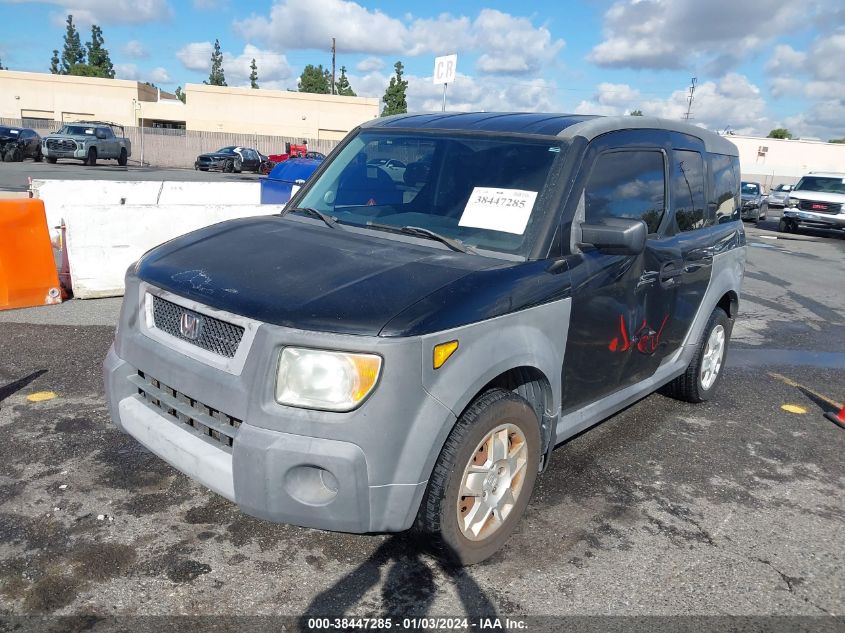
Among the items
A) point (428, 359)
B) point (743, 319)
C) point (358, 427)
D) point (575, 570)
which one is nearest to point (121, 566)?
point (358, 427)

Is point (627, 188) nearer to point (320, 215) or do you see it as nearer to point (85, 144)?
point (320, 215)

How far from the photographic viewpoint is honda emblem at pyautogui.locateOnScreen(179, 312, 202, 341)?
9.66 ft

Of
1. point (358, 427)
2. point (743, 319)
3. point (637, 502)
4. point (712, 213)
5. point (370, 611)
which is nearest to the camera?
point (358, 427)

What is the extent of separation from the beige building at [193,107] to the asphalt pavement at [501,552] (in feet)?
175

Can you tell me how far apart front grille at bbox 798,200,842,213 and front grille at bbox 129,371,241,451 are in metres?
22.9

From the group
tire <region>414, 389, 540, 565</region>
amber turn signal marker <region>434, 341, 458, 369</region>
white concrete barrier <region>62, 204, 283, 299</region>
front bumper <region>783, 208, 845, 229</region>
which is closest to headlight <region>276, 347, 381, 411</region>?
amber turn signal marker <region>434, 341, 458, 369</region>

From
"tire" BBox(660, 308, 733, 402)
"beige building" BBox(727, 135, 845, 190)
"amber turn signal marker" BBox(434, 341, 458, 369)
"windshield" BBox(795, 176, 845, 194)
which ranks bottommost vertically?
"tire" BBox(660, 308, 733, 402)

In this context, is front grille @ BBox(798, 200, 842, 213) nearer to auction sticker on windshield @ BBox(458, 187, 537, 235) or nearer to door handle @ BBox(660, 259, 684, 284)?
door handle @ BBox(660, 259, 684, 284)

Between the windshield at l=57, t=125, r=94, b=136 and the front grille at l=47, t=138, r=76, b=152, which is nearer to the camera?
the front grille at l=47, t=138, r=76, b=152

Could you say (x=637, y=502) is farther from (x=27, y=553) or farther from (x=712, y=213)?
(x=27, y=553)

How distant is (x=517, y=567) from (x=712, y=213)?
10.1 feet

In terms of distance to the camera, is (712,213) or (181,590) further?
(712,213)

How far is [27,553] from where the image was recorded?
3.04 m

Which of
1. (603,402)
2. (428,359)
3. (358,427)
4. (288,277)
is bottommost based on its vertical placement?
(603,402)
